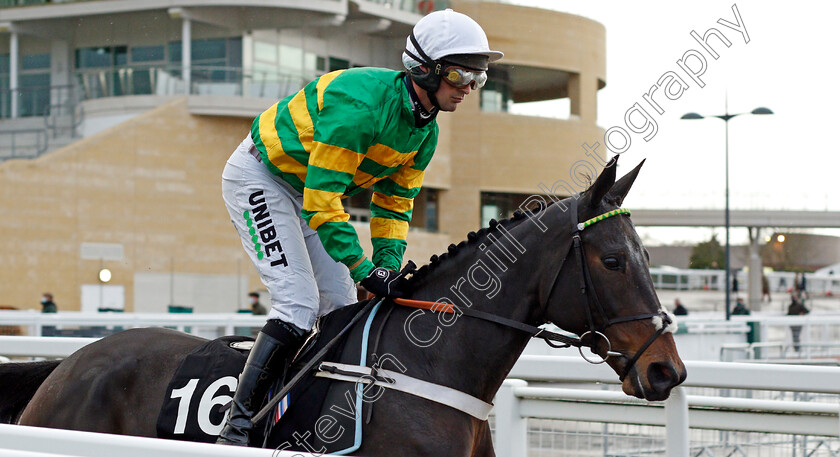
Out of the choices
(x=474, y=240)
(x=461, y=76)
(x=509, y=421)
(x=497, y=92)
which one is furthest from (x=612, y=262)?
(x=497, y=92)

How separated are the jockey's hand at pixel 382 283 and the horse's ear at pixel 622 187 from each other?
2.46 feet

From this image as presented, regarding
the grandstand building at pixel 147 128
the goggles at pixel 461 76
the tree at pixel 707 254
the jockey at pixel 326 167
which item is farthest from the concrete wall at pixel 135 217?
the tree at pixel 707 254

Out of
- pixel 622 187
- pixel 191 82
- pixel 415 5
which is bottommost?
pixel 622 187

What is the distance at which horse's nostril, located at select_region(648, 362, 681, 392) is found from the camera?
8.77 feet

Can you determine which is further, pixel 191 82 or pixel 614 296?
pixel 191 82

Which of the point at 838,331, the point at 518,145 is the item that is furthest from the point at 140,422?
the point at 518,145

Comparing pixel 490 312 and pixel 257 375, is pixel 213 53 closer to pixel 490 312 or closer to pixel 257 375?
pixel 257 375

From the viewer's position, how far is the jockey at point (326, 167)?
3002 mm

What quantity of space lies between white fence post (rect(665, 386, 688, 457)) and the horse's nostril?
0.70 ft

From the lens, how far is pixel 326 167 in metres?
3.00

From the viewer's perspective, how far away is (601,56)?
35.7 metres

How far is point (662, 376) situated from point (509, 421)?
1.11 meters

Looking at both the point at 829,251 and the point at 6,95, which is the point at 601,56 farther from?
the point at 829,251

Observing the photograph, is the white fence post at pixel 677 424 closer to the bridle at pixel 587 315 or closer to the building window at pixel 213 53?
the bridle at pixel 587 315
